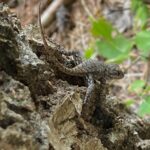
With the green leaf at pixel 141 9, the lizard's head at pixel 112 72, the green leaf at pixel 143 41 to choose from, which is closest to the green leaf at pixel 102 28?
the green leaf at pixel 141 9

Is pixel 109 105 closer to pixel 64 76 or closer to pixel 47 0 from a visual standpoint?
pixel 64 76

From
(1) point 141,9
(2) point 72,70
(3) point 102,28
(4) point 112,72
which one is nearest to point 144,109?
(4) point 112,72

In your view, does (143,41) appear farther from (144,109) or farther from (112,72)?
(112,72)

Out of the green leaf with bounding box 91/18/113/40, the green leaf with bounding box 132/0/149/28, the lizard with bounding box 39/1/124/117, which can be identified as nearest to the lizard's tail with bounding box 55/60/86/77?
the lizard with bounding box 39/1/124/117

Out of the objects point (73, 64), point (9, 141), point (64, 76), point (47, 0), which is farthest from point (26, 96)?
point (47, 0)

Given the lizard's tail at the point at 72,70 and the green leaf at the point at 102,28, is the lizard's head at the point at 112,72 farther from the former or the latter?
the green leaf at the point at 102,28

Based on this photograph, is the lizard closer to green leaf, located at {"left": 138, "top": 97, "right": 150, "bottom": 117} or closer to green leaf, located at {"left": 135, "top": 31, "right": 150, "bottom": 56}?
green leaf, located at {"left": 138, "top": 97, "right": 150, "bottom": 117}

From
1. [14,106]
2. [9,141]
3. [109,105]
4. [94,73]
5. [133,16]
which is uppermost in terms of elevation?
[133,16]
